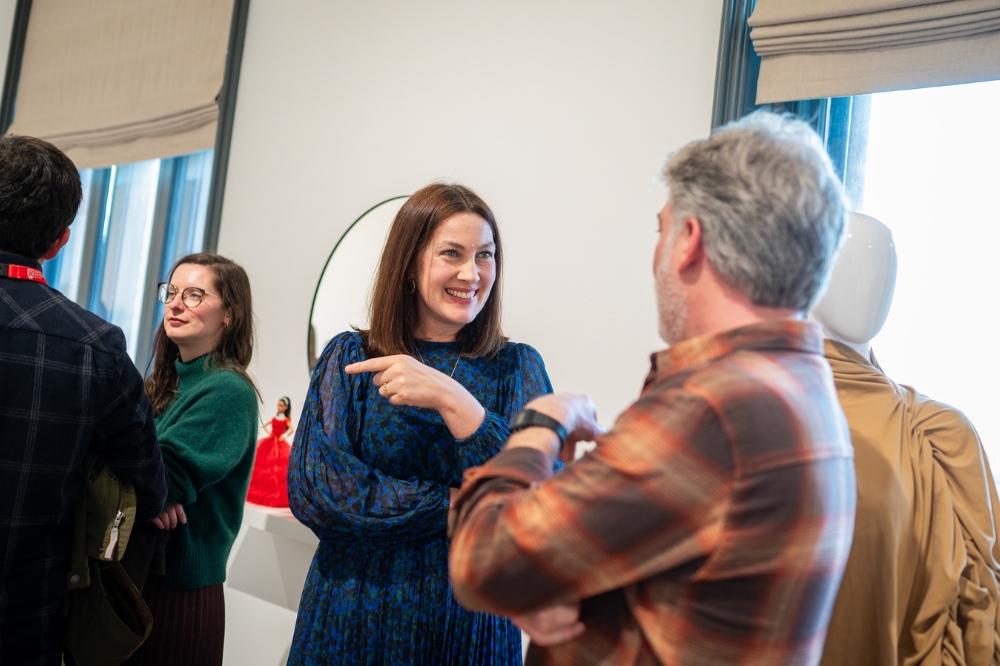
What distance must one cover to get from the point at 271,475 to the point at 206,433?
94 centimetres

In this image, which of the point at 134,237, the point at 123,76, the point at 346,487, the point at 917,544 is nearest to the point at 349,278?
the point at 346,487

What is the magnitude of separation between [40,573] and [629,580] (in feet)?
4.10

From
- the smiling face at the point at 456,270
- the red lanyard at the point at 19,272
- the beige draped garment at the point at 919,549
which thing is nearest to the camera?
the beige draped garment at the point at 919,549

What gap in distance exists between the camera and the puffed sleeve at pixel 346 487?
1.50 m

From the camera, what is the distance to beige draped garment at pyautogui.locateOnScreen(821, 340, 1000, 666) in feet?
4.46

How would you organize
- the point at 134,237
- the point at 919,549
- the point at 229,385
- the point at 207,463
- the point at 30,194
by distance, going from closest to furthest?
the point at 919,549 → the point at 30,194 → the point at 207,463 → the point at 229,385 → the point at 134,237

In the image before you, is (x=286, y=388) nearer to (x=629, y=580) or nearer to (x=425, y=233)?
(x=425, y=233)

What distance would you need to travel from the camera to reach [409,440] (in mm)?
1627

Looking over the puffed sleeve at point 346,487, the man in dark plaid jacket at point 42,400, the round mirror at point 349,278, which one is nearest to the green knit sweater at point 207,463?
the man in dark plaid jacket at point 42,400

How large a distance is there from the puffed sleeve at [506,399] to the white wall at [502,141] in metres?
0.75

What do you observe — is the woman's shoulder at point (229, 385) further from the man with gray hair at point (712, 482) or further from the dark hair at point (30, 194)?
the man with gray hair at point (712, 482)

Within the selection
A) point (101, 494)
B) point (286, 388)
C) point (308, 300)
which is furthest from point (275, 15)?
point (101, 494)

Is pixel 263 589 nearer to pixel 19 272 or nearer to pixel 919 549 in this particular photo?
pixel 19 272

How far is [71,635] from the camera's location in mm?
1571
